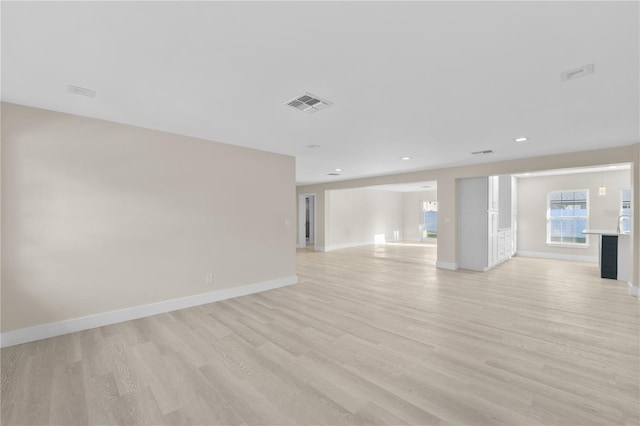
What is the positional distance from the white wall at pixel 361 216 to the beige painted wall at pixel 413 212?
0.96ft

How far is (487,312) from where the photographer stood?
373 centimetres

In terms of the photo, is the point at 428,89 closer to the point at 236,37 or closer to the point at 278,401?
the point at 236,37

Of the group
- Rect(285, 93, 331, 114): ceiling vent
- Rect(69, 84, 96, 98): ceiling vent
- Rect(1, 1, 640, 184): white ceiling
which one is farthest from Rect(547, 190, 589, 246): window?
Rect(69, 84, 96, 98): ceiling vent

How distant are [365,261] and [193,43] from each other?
6.88m

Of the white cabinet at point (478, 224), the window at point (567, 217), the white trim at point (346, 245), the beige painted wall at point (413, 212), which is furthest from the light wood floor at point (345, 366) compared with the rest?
the beige painted wall at point (413, 212)

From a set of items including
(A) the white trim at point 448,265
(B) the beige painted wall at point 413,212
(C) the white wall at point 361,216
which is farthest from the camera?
(B) the beige painted wall at point 413,212

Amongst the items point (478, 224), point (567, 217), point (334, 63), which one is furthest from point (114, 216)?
point (567, 217)

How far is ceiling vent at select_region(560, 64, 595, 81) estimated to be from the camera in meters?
2.11

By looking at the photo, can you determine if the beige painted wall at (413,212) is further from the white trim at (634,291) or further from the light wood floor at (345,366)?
the light wood floor at (345,366)

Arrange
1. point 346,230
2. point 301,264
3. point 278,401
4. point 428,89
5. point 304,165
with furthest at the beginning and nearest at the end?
point 346,230 < point 301,264 < point 304,165 < point 428,89 < point 278,401

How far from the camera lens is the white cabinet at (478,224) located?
6.43 m

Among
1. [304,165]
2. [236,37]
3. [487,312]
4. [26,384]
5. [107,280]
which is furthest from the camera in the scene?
[304,165]

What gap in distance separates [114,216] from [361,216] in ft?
30.5

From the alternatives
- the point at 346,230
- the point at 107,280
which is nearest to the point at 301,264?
the point at 346,230
